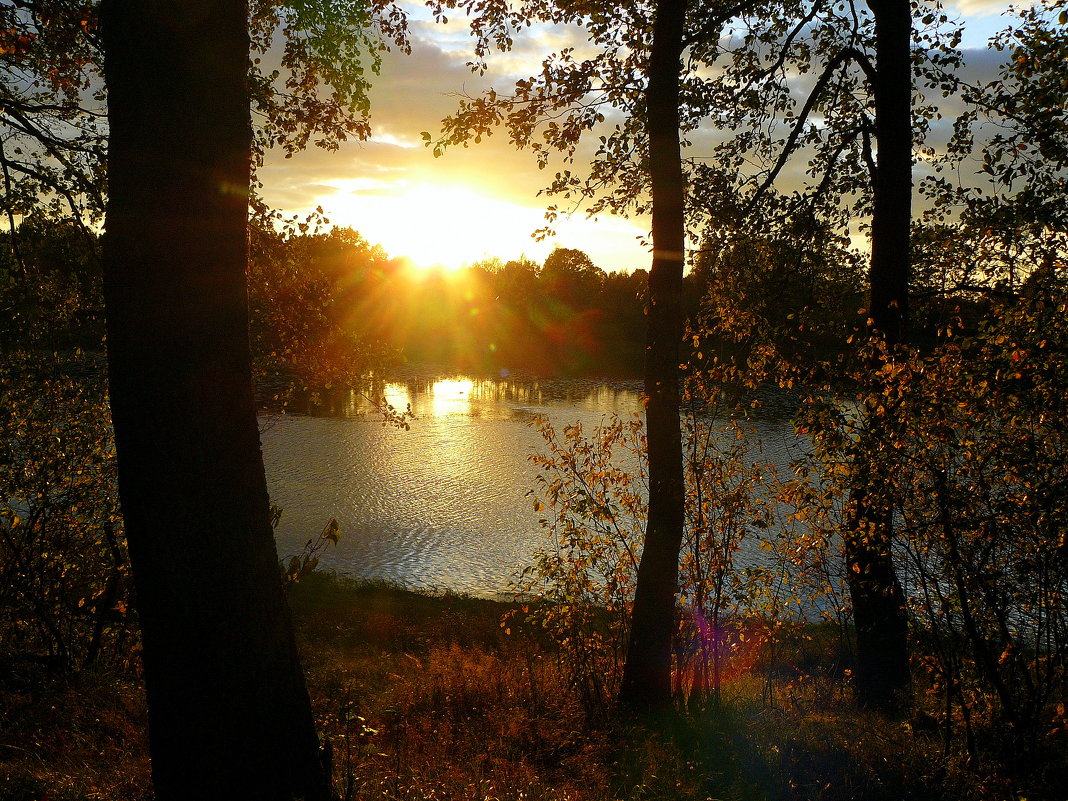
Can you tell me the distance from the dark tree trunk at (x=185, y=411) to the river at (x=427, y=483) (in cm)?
566

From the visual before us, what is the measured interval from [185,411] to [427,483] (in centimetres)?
2078

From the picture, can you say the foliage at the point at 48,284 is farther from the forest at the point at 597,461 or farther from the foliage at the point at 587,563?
the foliage at the point at 587,563

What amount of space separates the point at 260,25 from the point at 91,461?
17.2 feet

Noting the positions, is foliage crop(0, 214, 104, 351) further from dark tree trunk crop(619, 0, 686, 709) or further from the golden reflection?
the golden reflection

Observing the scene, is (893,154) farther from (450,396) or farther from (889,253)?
(450,396)

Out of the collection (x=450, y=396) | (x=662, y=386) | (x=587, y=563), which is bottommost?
(x=587, y=563)

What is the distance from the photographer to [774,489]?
696 cm

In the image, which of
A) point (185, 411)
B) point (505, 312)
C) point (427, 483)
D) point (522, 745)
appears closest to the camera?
point (185, 411)

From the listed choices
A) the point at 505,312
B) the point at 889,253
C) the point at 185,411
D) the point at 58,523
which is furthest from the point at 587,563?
the point at 505,312

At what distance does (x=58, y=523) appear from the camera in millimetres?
7863

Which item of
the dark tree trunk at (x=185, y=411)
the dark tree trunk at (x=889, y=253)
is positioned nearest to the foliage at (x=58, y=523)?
the dark tree trunk at (x=185, y=411)

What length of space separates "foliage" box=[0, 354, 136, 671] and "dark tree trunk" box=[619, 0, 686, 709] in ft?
17.8

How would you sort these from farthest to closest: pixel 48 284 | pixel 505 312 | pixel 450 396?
pixel 505 312
pixel 450 396
pixel 48 284

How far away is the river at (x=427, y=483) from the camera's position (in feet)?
56.7
